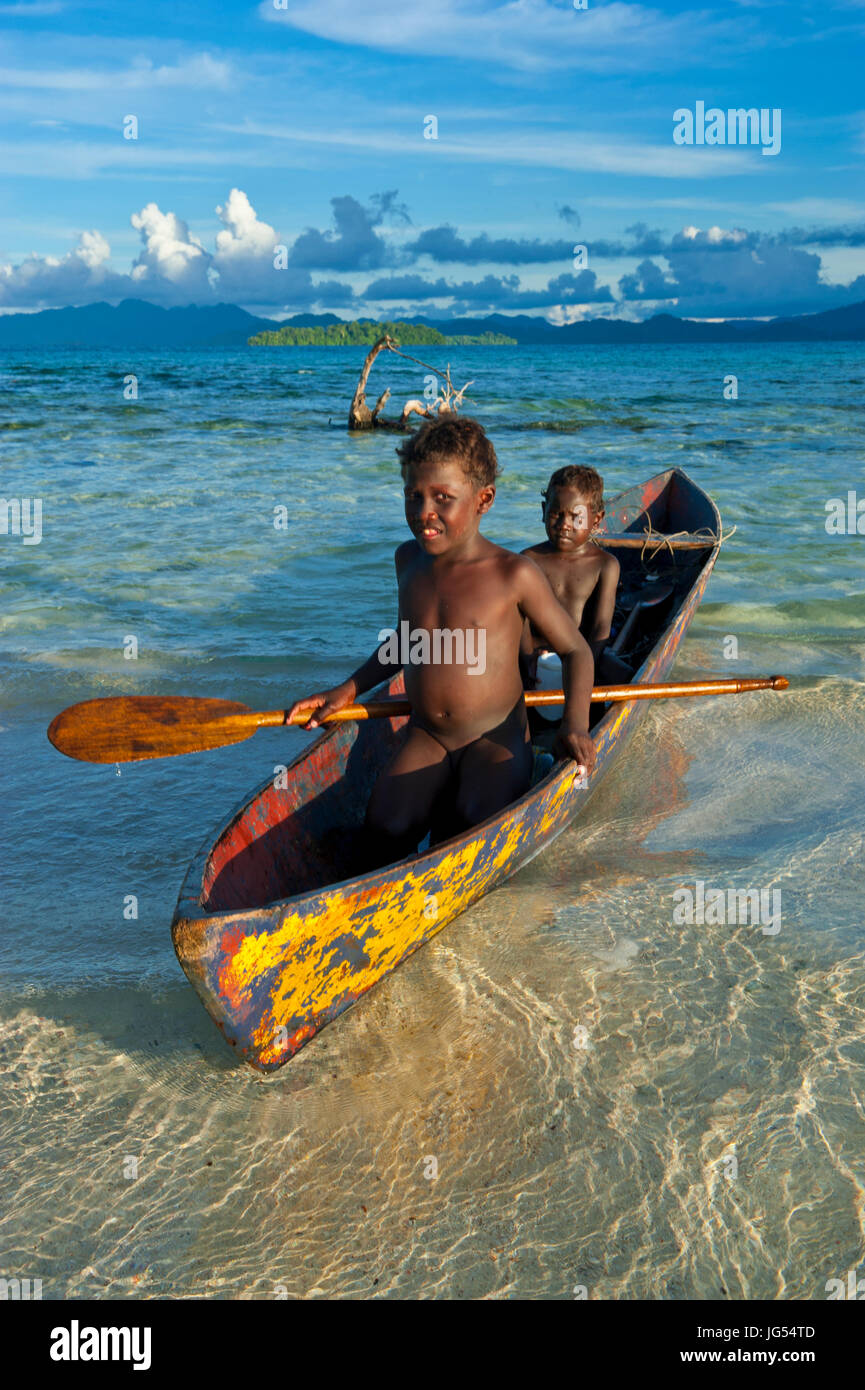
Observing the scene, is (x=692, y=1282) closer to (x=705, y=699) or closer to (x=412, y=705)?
(x=412, y=705)

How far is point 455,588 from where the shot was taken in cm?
344

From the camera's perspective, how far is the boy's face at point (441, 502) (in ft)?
10.6

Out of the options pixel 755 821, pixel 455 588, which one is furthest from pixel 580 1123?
pixel 755 821

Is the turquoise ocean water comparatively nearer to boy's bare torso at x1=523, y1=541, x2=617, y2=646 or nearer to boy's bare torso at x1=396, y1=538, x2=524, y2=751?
boy's bare torso at x1=396, y1=538, x2=524, y2=751

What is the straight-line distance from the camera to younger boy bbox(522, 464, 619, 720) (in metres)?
4.95

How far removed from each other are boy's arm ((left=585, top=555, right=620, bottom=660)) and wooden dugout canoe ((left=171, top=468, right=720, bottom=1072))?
82 cm

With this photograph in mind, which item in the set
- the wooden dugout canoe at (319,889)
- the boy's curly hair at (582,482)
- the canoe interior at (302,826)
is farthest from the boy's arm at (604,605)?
the canoe interior at (302,826)

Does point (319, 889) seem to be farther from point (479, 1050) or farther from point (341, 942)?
point (479, 1050)

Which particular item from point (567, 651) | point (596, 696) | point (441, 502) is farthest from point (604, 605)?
point (441, 502)

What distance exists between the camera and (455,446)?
3209 mm

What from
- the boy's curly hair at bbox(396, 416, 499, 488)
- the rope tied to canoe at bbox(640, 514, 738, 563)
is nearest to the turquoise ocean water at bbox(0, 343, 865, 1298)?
the rope tied to canoe at bbox(640, 514, 738, 563)

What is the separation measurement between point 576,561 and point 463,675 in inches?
72.5

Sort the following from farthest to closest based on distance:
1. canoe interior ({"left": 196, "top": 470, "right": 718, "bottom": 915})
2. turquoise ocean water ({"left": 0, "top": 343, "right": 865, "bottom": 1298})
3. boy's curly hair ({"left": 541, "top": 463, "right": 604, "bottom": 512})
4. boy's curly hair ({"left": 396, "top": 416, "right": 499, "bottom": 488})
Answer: boy's curly hair ({"left": 541, "top": 463, "right": 604, "bottom": 512}), boy's curly hair ({"left": 396, "top": 416, "right": 499, "bottom": 488}), canoe interior ({"left": 196, "top": 470, "right": 718, "bottom": 915}), turquoise ocean water ({"left": 0, "top": 343, "right": 865, "bottom": 1298})

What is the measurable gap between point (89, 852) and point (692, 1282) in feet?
9.39
